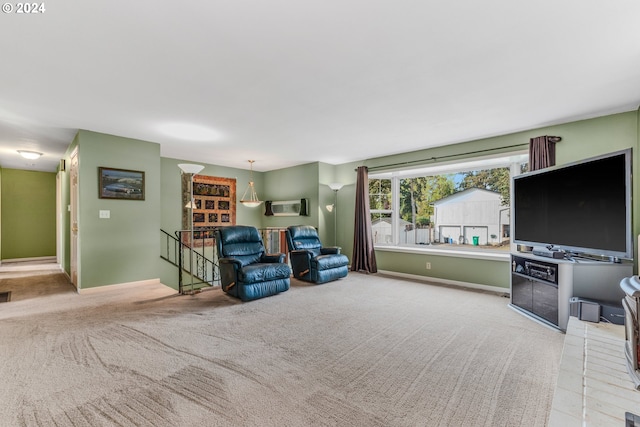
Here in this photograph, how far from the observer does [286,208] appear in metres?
7.28

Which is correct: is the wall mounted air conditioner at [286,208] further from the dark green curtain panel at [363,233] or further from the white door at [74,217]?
the white door at [74,217]

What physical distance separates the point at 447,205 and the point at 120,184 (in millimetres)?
5845

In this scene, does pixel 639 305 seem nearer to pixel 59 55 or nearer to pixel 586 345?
pixel 586 345

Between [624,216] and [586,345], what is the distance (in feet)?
4.69

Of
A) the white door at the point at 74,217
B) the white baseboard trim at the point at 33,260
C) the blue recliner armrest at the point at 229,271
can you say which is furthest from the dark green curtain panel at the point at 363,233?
the white baseboard trim at the point at 33,260

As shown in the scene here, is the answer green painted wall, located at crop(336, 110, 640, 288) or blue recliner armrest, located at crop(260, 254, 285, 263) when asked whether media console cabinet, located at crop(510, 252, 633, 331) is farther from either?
blue recliner armrest, located at crop(260, 254, 285, 263)

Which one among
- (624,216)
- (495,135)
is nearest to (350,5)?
(624,216)

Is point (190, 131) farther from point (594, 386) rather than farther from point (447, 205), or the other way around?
point (594, 386)

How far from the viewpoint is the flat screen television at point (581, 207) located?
8.22 feet

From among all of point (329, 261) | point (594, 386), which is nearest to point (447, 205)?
point (329, 261)

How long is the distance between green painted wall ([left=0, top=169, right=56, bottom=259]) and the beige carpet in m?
5.26

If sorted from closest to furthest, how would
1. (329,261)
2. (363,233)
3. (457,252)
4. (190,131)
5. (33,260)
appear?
(190,131), (457,252), (329,261), (363,233), (33,260)

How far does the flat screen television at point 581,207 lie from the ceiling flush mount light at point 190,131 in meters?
4.48

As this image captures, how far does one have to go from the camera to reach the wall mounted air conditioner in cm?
683
